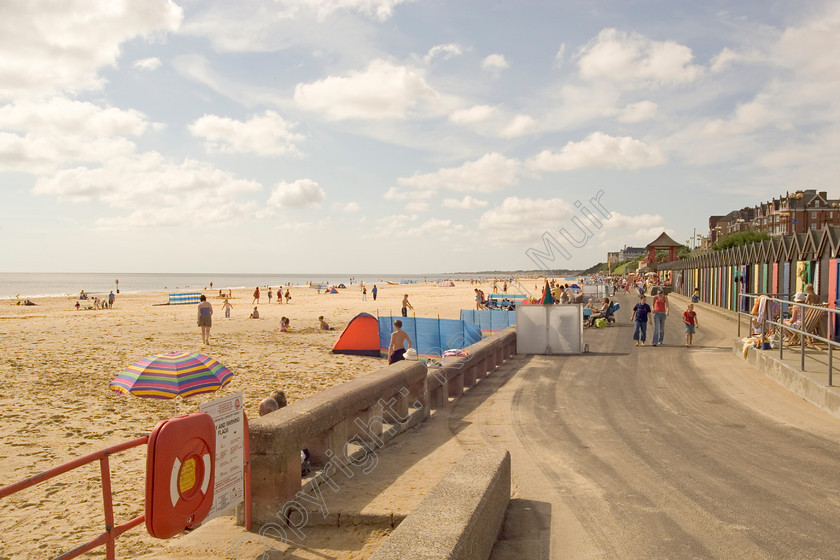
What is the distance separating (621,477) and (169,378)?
5.79 meters

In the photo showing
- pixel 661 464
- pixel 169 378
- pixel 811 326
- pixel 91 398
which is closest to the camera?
pixel 661 464

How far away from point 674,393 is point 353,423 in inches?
266

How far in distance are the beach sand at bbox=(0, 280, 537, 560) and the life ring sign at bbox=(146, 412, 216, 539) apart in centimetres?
152

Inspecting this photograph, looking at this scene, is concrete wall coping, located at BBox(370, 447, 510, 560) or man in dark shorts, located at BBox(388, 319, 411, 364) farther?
man in dark shorts, located at BBox(388, 319, 411, 364)

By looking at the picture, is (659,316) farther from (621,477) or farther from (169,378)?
(169,378)

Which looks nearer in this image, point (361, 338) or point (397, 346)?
point (397, 346)

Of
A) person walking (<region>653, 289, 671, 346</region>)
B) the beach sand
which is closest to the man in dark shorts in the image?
the beach sand

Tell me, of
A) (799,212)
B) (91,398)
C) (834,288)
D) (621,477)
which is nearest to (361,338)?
(91,398)

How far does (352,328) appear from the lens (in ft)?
68.9

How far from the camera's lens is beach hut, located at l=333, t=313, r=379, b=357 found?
67.6 ft

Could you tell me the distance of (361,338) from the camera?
2081 centimetres

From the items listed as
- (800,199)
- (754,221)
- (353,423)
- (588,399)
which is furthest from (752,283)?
(754,221)

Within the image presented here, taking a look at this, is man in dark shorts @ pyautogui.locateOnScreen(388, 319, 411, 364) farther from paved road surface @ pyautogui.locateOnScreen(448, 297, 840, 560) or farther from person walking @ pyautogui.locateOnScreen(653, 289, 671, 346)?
person walking @ pyautogui.locateOnScreen(653, 289, 671, 346)

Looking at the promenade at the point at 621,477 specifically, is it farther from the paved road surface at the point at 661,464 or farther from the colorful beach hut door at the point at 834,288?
the colorful beach hut door at the point at 834,288
